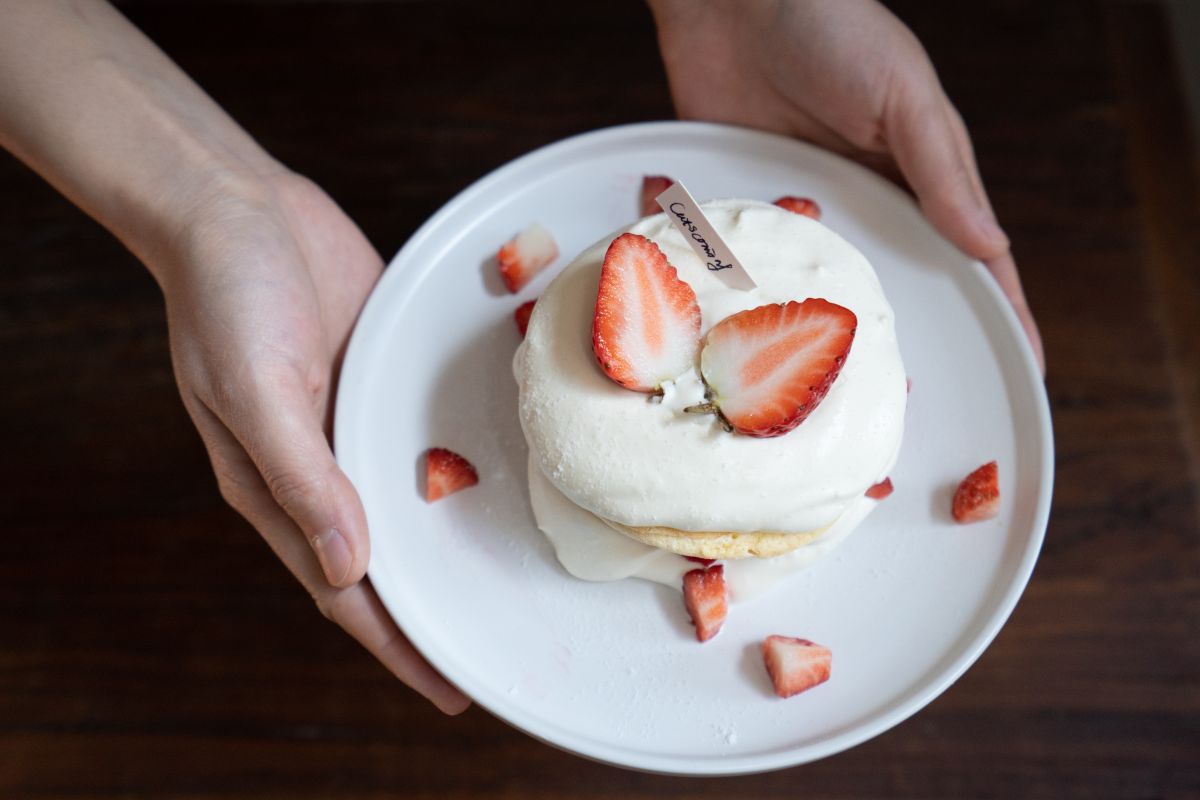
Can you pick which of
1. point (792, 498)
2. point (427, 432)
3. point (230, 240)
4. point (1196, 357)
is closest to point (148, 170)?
point (230, 240)

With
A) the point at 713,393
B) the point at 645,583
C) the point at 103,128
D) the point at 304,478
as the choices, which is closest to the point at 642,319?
the point at 713,393

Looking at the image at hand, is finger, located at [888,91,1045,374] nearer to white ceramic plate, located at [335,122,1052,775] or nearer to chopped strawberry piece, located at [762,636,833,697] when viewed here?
white ceramic plate, located at [335,122,1052,775]

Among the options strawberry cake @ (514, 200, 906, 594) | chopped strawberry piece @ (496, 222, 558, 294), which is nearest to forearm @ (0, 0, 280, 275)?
chopped strawberry piece @ (496, 222, 558, 294)

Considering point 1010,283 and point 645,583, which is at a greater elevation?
point 1010,283

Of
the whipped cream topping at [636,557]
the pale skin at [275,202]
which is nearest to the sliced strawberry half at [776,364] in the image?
the whipped cream topping at [636,557]

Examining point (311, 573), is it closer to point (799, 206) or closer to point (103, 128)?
point (103, 128)

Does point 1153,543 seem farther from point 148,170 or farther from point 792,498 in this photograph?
point 148,170
